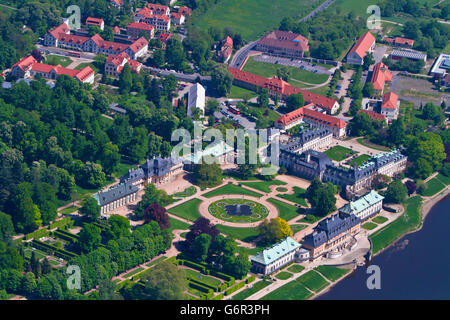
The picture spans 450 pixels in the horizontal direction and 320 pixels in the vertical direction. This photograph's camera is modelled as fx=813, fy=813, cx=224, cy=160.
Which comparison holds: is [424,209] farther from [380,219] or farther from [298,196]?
[298,196]

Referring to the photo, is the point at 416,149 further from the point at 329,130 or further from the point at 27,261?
the point at 27,261

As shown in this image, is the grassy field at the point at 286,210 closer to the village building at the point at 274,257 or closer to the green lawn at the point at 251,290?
the village building at the point at 274,257

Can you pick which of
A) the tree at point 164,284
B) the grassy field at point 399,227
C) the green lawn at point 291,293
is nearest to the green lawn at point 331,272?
the green lawn at point 291,293

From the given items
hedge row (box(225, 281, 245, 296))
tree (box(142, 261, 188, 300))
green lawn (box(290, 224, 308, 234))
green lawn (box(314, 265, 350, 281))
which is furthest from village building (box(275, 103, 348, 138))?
tree (box(142, 261, 188, 300))

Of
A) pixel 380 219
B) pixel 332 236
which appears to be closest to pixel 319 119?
pixel 380 219
